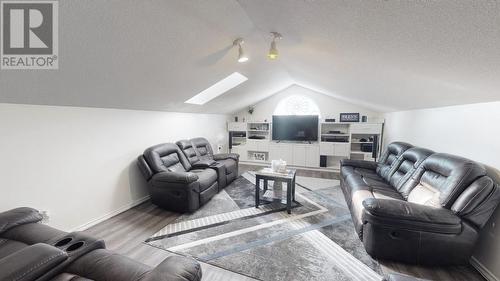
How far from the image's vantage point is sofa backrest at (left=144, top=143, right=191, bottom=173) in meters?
2.98

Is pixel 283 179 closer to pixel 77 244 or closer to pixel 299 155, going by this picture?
pixel 77 244

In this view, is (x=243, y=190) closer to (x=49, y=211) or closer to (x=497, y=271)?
(x=49, y=211)

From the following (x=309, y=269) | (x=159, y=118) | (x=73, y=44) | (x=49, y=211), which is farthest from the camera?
(x=159, y=118)

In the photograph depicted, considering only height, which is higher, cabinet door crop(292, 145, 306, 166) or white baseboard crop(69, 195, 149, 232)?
cabinet door crop(292, 145, 306, 166)

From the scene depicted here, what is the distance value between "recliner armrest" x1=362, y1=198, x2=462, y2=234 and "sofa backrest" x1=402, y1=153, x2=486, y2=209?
0.17m

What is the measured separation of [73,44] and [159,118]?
2237mm

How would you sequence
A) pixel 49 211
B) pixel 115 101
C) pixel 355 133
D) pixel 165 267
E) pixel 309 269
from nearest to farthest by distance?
1. pixel 165 267
2. pixel 309 269
3. pixel 49 211
4. pixel 115 101
5. pixel 355 133

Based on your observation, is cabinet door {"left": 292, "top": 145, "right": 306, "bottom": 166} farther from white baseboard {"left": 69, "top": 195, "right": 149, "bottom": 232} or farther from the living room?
white baseboard {"left": 69, "top": 195, "right": 149, "bottom": 232}

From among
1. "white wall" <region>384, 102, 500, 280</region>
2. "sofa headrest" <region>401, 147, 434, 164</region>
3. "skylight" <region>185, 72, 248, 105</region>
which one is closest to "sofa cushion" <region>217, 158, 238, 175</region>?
"skylight" <region>185, 72, 248, 105</region>

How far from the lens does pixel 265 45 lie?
2535 mm

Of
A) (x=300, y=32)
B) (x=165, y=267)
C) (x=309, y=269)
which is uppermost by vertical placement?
(x=300, y=32)

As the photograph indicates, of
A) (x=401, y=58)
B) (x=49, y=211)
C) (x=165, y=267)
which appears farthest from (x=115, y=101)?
(x=401, y=58)

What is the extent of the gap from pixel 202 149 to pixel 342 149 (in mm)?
3515

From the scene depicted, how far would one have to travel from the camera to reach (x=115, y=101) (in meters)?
2.56
